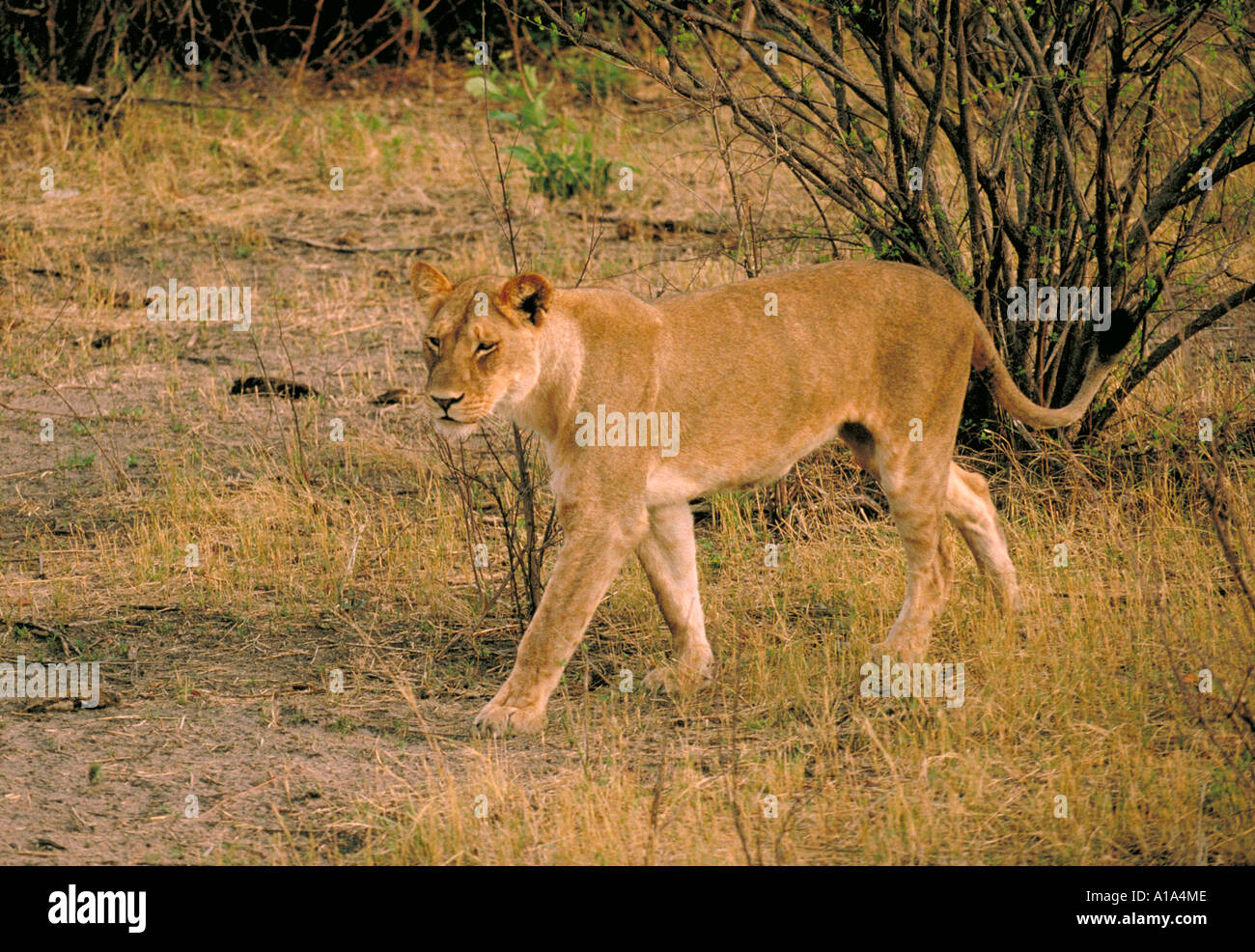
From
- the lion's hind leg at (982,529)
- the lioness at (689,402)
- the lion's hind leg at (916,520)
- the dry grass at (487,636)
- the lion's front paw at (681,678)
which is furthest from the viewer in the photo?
the lion's hind leg at (982,529)

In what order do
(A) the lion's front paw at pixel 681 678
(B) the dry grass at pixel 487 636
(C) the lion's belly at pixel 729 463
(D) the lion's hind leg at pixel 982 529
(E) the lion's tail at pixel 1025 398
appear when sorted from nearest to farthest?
1. (B) the dry grass at pixel 487 636
2. (C) the lion's belly at pixel 729 463
3. (A) the lion's front paw at pixel 681 678
4. (E) the lion's tail at pixel 1025 398
5. (D) the lion's hind leg at pixel 982 529

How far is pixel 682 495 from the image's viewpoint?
4.96 m

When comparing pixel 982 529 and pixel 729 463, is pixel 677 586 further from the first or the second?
pixel 982 529

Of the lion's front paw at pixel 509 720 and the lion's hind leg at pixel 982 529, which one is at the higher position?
the lion's hind leg at pixel 982 529

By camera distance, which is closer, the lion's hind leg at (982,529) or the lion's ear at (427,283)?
the lion's ear at (427,283)

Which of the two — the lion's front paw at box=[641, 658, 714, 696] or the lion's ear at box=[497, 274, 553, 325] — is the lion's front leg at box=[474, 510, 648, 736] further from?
the lion's ear at box=[497, 274, 553, 325]

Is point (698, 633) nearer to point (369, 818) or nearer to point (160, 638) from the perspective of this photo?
point (369, 818)

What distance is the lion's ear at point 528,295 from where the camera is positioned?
4.56m

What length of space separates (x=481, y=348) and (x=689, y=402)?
2.37 feet

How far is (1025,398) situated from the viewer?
5.51m

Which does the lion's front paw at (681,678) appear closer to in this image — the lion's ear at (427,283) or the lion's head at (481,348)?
the lion's head at (481,348)

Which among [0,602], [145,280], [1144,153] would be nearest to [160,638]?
[0,602]

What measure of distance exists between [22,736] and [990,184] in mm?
3953

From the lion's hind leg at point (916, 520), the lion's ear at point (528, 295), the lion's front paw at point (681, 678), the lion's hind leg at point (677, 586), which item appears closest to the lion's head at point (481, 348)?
the lion's ear at point (528, 295)
